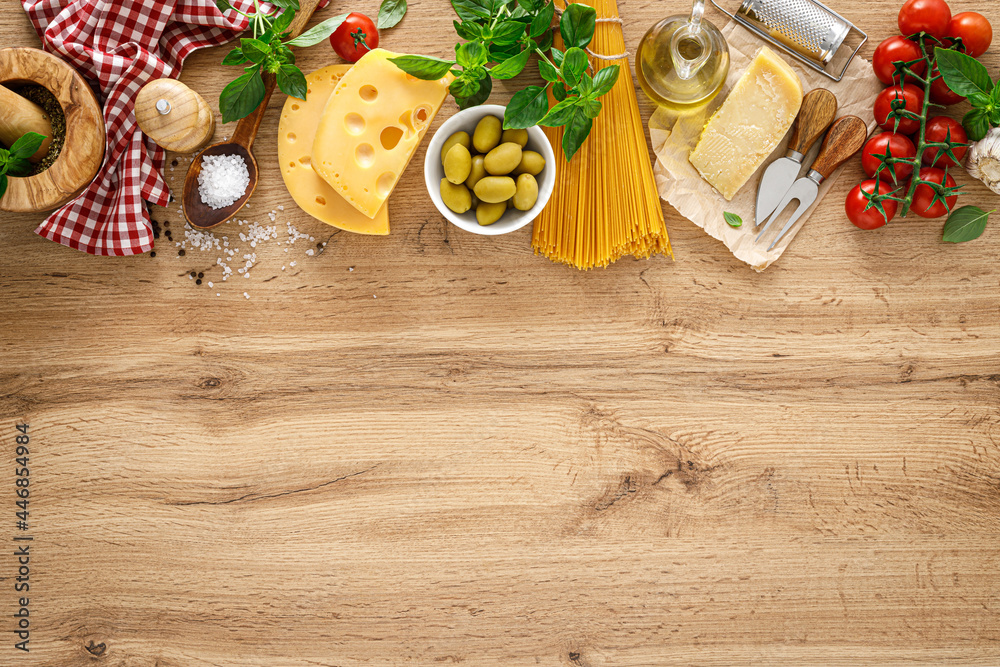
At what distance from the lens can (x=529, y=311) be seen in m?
1.21

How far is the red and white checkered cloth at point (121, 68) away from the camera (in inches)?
44.6

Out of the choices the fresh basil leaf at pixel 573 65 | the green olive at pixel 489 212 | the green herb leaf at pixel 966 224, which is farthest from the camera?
the green herb leaf at pixel 966 224

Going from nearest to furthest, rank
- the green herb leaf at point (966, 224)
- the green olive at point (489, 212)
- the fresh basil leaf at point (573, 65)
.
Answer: the fresh basil leaf at point (573, 65) → the green olive at point (489, 212) → the green herb leaf at point (966, 224)

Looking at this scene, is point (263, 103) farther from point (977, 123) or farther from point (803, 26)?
point (977, 123)

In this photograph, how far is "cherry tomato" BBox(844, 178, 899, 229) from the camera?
1127mm

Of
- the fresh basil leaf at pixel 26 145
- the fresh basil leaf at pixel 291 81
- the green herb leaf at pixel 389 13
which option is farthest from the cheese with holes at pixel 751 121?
the fresh basil leaf at pixel 26 145

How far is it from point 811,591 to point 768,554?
12 cm

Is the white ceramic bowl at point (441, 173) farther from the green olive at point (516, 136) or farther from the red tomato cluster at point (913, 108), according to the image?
the red tomato cluster at point (913, 108)

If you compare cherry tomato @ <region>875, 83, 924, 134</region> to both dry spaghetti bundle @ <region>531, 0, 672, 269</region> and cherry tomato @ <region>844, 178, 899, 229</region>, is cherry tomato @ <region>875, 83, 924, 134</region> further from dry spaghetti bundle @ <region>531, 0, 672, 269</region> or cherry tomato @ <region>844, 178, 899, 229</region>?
dry spaghetti bundle @ <region>531, 0, 672, 269</region>

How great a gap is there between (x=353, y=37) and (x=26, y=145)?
60 centimetres

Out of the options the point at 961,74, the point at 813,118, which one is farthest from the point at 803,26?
the point at 961,74

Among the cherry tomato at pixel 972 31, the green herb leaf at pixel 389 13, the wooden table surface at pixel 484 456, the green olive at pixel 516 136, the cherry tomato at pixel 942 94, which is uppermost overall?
the cherry tomato at pixel 972 31

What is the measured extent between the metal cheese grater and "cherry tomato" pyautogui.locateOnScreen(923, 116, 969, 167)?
0.64 ft

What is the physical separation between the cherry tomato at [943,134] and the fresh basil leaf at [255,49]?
4.12ft
